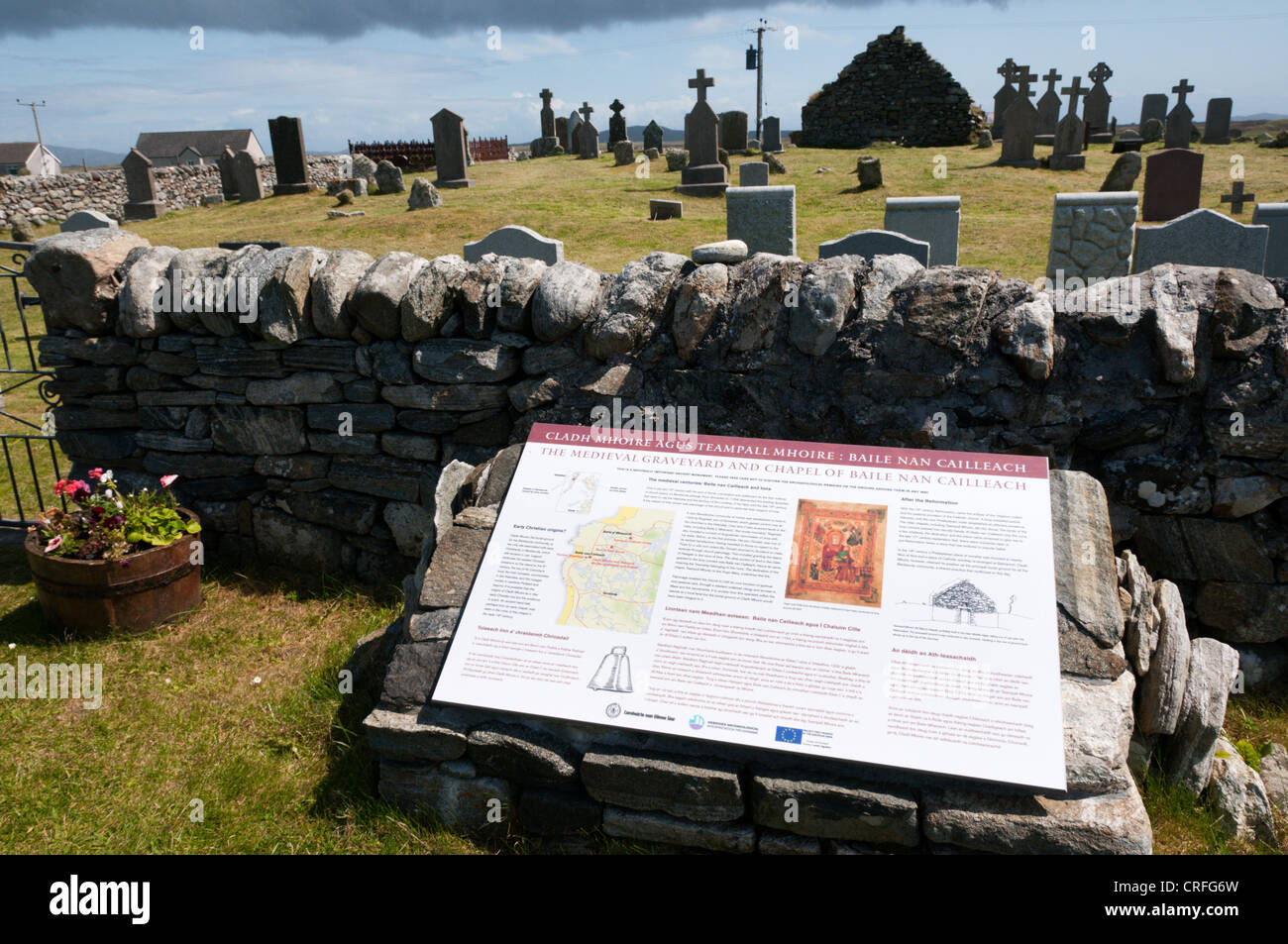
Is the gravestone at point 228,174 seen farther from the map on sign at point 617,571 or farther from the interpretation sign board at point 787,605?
the map on sign at point 617,571

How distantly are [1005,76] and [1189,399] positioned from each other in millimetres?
22395

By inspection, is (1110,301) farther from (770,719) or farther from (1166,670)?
(770,719)

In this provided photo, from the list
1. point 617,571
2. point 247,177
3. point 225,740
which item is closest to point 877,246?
point 617,571

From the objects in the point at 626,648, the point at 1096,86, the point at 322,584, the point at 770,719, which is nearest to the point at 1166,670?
the point at 770,719

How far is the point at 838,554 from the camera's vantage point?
2.87 meters

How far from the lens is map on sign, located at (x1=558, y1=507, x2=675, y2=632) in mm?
2914

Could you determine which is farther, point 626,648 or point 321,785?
point 321,785

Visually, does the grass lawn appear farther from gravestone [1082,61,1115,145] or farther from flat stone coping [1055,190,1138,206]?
gravestone [1082,61,1115,145]

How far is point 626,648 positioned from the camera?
283 cm

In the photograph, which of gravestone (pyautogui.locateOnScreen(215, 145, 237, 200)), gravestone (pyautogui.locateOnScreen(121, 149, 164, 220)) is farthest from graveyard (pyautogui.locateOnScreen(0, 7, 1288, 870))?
gravestone (pyautogui.locateOnScreen(121, 149, 164, 220))

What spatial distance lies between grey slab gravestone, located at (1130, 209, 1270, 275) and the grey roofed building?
6088cm

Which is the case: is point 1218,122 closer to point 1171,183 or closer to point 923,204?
point 1171,183

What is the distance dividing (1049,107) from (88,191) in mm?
25584

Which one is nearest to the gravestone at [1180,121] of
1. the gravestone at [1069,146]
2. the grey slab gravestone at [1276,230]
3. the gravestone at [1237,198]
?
the gravestone at [1069,146]
